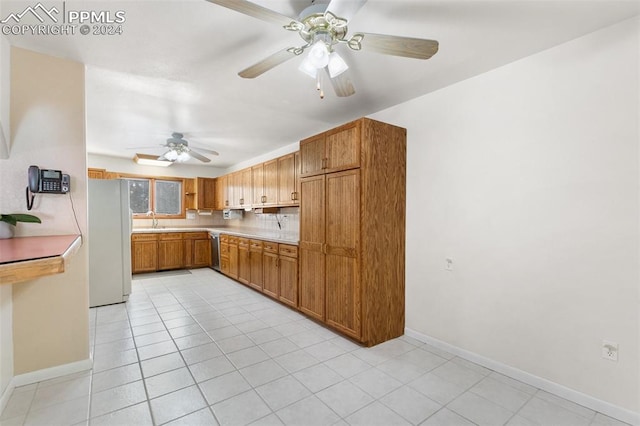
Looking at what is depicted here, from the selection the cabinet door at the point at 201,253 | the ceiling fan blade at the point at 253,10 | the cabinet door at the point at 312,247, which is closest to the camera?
the ceiling fan blade at the point at 253,10

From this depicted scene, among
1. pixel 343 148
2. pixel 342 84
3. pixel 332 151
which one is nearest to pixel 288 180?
pixel 332 151

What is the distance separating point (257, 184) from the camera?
552 cm

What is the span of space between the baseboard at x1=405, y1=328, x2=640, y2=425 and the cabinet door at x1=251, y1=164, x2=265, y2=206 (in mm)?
3718

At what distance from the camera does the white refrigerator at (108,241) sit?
402 cm

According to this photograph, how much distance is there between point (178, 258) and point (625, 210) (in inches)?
277

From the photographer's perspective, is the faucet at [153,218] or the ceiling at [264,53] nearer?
the ceiling at [264,53]

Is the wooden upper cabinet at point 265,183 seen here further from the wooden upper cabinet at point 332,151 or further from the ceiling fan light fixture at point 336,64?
the ceiling fan light fixture at point 336,64

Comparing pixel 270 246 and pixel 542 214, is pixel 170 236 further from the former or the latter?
pixel 542 214

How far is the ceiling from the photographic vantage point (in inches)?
70.2

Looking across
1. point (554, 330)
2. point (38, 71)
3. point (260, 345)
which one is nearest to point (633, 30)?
point (554, 330)

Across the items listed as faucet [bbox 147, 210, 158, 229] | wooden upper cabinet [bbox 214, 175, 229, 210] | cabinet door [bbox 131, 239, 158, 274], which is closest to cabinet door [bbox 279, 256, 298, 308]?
wooden upper cabinet [bbox 214, 175, 229, 210]

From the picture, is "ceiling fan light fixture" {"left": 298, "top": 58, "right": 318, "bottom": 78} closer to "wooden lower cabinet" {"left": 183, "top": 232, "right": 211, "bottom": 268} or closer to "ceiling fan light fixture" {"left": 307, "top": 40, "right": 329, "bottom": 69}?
"ceiling fan light fixture" {"left": 307, "top": 40, "right": 329, "bottom": 69}

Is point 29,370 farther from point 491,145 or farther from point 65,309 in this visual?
point 491,145

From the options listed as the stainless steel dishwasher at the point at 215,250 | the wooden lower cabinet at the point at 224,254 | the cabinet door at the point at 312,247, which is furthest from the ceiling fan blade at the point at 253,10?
the stainless steel dishwasher at the point at 215,250
